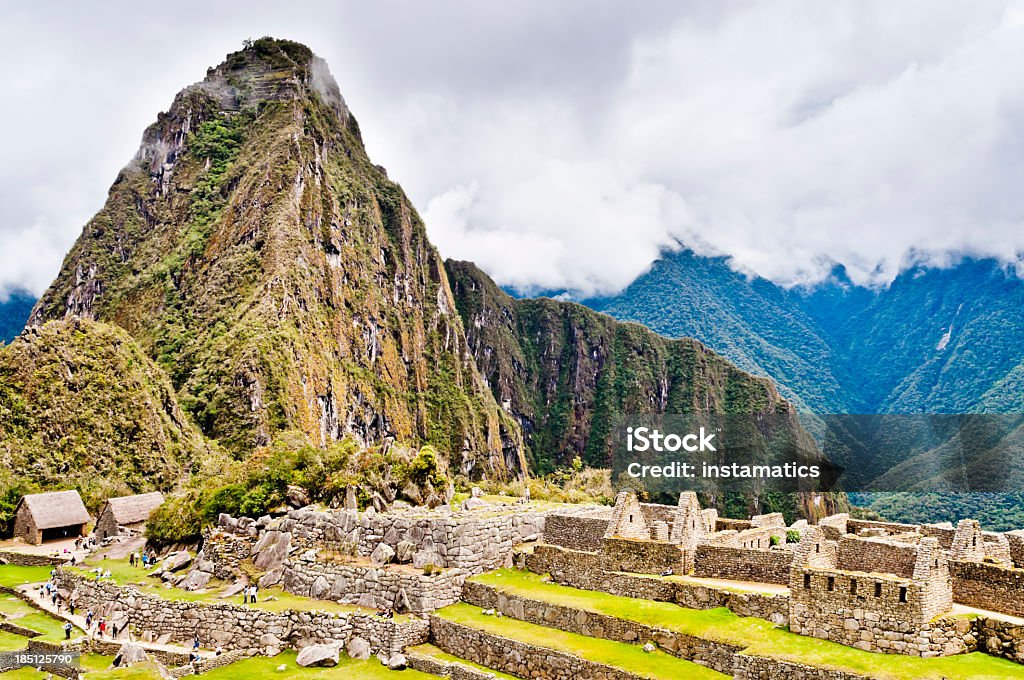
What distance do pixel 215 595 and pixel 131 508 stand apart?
75.4 ft

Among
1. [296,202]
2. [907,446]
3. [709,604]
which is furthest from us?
[296,202]

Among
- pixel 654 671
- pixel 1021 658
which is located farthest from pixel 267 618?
pixel 1021 658

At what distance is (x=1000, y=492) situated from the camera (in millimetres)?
62375

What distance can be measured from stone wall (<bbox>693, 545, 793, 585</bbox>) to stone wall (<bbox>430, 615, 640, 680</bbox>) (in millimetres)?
4390

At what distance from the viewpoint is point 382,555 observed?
18.9m

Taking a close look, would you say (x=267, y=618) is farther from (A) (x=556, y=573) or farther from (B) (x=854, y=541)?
(B) (x=854, y=541)

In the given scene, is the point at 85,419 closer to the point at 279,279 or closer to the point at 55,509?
the point at 55,509

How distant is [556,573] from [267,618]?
6.37 meters

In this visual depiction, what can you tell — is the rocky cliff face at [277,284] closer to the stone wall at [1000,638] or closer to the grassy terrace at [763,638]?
the grassy terrace at [763,638]

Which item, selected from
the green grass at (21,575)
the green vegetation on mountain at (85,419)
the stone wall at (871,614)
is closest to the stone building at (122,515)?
the green grass at (21,575)

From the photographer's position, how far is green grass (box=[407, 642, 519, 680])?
15.3m

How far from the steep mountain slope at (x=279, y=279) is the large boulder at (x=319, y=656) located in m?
73.3

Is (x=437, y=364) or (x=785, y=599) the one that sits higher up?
(x=437, y=364)

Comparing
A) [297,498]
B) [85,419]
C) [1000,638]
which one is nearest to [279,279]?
[85,419]
